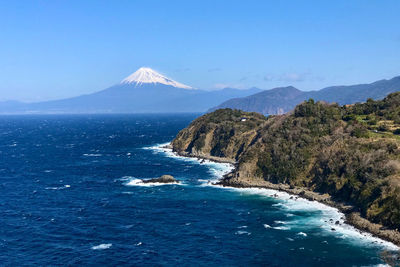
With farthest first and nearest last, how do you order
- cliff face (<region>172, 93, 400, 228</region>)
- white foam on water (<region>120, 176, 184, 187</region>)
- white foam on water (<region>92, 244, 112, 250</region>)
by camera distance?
white foam on water (<region>120, 176, 184, 187</region>), cliff face (<region>172, 93, 400, 228</region>), white foam on water (<region>92, 244, 112, 250</region>)

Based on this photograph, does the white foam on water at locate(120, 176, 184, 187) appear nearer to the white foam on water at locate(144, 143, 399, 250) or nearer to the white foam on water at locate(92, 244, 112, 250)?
the white foam on water at locate(144, 143, 399, 250)

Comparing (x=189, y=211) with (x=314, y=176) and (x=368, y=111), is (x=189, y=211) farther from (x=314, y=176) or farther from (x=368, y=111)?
(x=368, y=111)

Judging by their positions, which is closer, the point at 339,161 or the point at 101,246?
the point at 101,246

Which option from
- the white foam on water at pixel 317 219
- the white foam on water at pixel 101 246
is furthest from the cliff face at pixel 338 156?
the white foam on water at pixel 101 246

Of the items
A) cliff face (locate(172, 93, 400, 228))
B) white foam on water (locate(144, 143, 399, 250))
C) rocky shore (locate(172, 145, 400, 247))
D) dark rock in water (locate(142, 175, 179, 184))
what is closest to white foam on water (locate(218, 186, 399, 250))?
white foam on water (locate(144, 143, 399, 250))

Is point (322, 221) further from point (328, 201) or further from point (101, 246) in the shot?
point (101, 246)

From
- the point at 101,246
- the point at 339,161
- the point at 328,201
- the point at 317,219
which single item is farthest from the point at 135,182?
the point at 339,161

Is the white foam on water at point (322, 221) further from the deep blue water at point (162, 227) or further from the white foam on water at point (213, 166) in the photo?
the white foam on water at point (213, 166)

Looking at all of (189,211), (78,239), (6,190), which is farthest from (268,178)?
(6,190)
